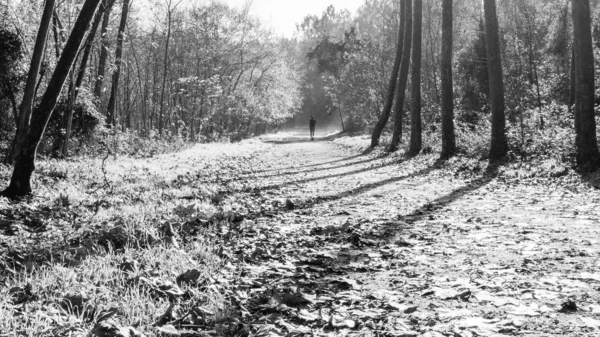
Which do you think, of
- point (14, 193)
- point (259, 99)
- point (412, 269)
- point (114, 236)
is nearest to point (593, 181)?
point (412, 269)

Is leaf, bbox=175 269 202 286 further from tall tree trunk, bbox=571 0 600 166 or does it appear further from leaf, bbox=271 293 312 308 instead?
tall tree trunk, bbox=571 0 600 166

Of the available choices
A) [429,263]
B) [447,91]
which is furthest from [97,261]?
[447,91]

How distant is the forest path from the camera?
2658 millimetres

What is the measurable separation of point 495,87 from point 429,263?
10600 millimetres

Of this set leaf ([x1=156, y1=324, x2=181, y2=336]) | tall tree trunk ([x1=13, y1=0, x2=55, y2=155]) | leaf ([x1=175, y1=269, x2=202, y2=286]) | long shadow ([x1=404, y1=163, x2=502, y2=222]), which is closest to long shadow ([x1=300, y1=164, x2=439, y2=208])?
long shadow ([x1=404, y1=163, x2=502, y2=222])

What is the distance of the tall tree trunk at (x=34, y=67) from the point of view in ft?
28.7

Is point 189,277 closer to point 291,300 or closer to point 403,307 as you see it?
point 291,300

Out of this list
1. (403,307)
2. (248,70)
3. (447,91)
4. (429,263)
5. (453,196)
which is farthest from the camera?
(248,70)

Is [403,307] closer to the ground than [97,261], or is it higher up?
closer to the ground

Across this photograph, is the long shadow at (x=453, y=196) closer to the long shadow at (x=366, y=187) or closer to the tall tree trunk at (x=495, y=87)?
the tall tree trunk at (x=495, y=87)

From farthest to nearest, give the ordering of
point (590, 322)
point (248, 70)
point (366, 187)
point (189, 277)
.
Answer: point (248, 70)
point (366, 187)
point (189, 277)
point (590, 322)

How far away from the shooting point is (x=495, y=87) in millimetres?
12695

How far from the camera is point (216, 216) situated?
18.2ft

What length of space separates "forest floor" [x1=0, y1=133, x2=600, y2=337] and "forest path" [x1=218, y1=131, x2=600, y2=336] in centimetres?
2
